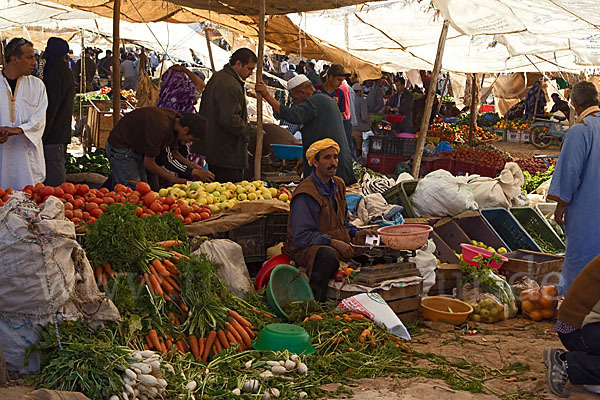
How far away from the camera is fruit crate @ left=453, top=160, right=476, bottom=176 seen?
1193 cm

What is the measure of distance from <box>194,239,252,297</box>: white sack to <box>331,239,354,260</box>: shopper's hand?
741mm

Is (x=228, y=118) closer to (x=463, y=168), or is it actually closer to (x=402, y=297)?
(x=402, y=297)

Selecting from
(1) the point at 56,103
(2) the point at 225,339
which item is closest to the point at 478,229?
(2) the point at 225,339

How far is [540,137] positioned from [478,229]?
49.6ft

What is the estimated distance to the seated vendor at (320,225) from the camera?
5016mm

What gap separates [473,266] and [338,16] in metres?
6.37

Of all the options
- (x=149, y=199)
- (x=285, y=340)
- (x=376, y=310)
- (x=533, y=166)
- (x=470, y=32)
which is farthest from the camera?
(x=533, y=166)

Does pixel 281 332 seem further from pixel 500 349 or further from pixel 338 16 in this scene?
pixel 338 16

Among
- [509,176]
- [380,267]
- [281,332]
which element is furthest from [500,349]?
[509,176]

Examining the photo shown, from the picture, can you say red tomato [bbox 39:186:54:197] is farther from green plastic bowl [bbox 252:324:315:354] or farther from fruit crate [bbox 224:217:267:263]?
green plastic bowl [bbox 252:324:315:354]

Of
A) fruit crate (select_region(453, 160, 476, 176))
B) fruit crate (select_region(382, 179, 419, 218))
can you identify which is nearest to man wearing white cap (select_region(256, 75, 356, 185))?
fruit crate (select_region(382, 179, 419, 218))

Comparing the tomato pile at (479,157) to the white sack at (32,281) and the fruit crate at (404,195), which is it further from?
the white sack at (32,281)

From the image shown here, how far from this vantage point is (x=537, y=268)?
6.37 metres

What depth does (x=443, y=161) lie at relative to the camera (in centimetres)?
1238
